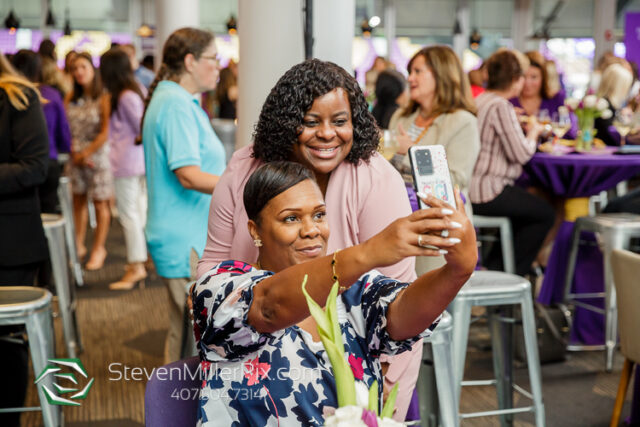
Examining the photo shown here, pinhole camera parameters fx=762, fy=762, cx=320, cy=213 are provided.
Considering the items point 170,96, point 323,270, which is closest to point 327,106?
point 323,270

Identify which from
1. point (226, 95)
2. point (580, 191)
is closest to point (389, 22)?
point (226, 95)

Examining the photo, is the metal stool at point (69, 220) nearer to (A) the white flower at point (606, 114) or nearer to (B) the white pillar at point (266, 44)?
(B) the white pillar at point (266, 44)

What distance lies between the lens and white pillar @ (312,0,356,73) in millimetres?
2803

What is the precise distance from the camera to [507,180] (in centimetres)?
428

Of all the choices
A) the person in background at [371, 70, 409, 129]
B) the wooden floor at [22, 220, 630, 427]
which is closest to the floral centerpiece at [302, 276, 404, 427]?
the wooden floor at [22, 220, 630, 427]

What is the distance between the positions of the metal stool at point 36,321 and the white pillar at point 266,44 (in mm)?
985

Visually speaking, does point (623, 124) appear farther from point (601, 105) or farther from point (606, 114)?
point (601, 105)

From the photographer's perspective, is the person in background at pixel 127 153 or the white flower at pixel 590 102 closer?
the white flower at pixel 590 102

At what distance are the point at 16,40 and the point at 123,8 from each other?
2.36 meters

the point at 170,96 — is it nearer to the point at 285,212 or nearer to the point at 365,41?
the point at 285,212

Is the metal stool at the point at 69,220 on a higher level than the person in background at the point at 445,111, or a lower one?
lower

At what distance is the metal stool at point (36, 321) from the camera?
8.57ft

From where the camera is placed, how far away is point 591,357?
420 cm

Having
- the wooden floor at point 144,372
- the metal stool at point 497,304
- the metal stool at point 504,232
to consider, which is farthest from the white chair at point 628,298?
the metal stool at point 504,232
